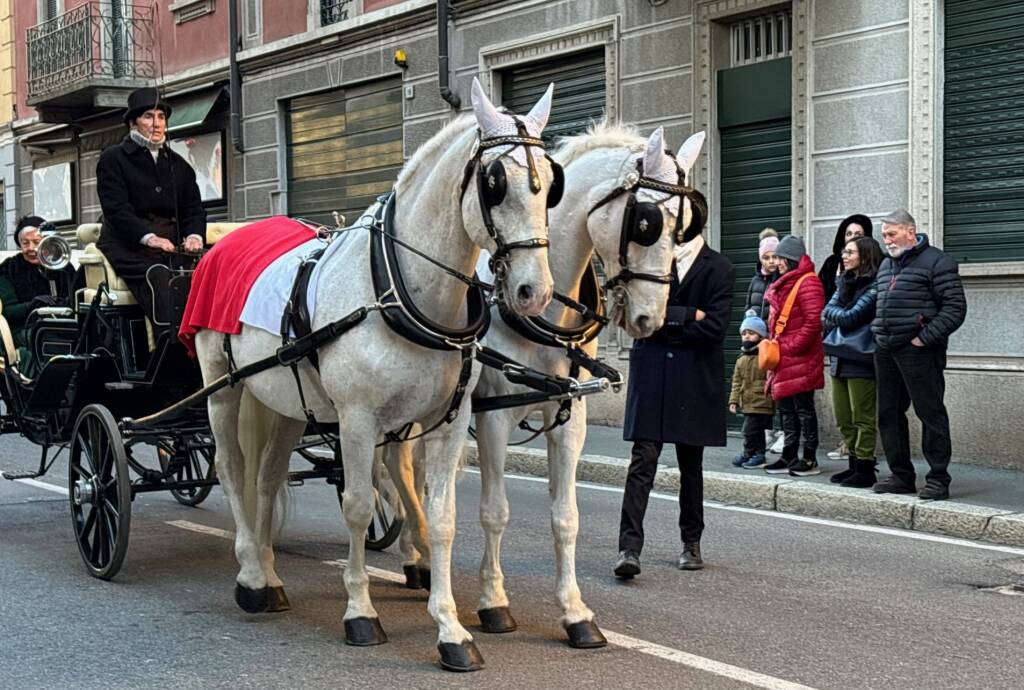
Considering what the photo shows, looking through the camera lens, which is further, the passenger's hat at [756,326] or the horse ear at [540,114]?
the passenger's hat at [756,326]

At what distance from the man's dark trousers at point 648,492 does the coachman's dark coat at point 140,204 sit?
299cm

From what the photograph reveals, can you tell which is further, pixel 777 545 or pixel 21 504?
pixel 21 504

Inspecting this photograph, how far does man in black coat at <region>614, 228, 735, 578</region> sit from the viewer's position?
696 cm

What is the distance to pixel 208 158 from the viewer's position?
2222 centimetres

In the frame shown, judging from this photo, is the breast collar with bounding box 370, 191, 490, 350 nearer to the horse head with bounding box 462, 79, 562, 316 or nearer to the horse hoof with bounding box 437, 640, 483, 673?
the horse head with bounding box 462, 79, 562, 316

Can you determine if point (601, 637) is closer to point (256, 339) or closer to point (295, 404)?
point (295, 404)

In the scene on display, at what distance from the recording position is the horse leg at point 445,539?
16.8 ft

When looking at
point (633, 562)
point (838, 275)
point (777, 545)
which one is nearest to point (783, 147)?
point (838, 275)

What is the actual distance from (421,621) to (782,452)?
18.6 feet

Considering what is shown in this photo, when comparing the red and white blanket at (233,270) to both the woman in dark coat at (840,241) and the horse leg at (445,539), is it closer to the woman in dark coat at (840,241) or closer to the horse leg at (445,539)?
the horse leg at (445,539)

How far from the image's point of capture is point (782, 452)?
1091 centimetres

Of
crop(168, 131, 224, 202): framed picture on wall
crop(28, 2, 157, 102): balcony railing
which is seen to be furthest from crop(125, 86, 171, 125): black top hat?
crop(28, 2, 157, 102): balcony railing

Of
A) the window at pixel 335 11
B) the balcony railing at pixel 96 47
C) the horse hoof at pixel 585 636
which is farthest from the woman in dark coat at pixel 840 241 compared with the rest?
the balcony railing at pixel 96 47

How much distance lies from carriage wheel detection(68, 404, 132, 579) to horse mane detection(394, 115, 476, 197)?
8.00ft
